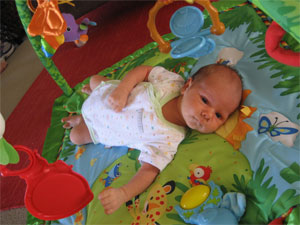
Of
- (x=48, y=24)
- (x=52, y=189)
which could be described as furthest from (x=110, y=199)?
(x=48, y=24)

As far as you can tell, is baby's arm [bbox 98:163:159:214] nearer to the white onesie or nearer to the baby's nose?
the white onesie

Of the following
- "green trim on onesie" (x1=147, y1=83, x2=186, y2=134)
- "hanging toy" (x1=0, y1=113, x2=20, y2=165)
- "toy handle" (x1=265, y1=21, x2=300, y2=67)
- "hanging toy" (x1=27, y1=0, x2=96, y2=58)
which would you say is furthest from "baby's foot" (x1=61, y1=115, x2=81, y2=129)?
"toy handle" (x1=265, y1=21, x2=300, y2=67)

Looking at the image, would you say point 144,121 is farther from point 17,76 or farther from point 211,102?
point 17,76

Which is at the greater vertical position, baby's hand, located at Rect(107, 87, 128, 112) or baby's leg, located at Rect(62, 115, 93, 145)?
baby's hand, located at Rect(107, 87, 128, 112)

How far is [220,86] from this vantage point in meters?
0.86

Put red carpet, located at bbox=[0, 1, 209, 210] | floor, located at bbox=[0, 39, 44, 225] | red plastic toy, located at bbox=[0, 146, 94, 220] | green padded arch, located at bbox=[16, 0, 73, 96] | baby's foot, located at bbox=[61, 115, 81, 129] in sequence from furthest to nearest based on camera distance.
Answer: floor, located at bbox=[0, 39, 44, 225] → red carpet, located at bbox=[0, 1, 209, 210] → baby's foot, located at bbox=[61, 115, 81, 129] → green padded arch, located at bbox=[16, 0, 73, 96] → red plastic toy, located at bbox=[0, 146, 94, 220]

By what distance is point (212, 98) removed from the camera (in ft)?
2.82

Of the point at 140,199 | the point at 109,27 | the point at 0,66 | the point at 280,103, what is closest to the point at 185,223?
the point at 140,199

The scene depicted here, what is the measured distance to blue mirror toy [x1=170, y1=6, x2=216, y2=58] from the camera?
841mm

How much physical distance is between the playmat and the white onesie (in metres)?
0.05

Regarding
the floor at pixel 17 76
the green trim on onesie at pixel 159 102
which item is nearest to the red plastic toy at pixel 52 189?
the green trim on onesie at pixel 159 102

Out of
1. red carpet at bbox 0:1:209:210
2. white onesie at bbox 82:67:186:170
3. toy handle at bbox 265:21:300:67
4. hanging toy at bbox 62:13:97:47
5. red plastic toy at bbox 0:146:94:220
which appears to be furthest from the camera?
hanging toy at bbox 62:13:97:47

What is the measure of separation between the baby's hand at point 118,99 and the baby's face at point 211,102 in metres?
0.22

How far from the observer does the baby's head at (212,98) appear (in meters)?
0.86
